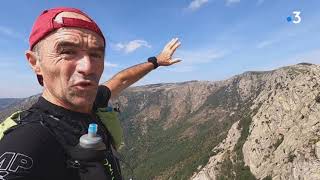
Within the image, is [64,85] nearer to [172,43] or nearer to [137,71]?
[137,71]

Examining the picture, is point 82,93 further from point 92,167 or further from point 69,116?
point 92,167

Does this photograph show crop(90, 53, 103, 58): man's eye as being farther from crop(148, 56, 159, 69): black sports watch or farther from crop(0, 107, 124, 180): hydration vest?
crop(148, 56, 159, 69): black sports watch

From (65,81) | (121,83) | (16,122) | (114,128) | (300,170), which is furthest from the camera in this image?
(300,170)

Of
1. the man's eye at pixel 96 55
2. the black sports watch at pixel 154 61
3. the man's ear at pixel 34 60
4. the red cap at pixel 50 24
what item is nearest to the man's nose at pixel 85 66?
the man's eye at pixel 96 55

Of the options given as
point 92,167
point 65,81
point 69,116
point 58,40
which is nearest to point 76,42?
point 58,40

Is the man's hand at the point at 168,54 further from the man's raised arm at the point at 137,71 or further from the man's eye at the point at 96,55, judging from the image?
the man's eye at the point at 96,55

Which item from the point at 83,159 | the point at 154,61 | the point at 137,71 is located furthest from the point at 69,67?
the point at 154,61

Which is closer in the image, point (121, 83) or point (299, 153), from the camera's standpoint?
point (121, 83)
